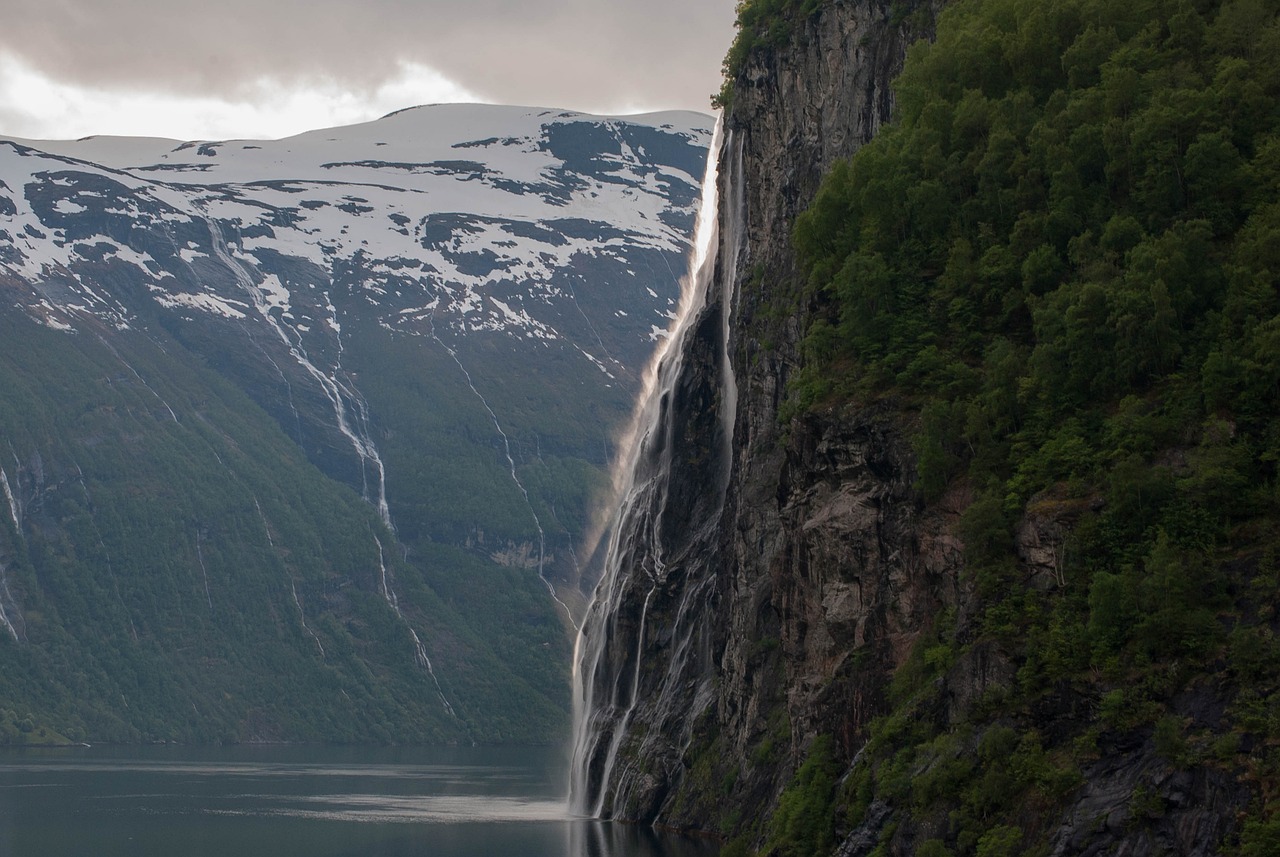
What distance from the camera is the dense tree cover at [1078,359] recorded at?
36.3 meters

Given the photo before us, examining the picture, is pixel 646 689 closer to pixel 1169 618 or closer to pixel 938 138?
pixel 938 138

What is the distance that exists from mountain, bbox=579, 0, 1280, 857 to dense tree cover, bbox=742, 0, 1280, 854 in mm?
96

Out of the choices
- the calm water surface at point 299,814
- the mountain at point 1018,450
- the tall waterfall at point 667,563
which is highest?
the mountain at point 1018,450

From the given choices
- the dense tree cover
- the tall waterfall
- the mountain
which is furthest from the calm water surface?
the dense tree cover

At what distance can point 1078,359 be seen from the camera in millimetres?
43875

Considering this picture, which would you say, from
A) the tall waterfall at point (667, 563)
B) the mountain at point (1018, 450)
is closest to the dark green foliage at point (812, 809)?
the mountain at point (1018, 450)

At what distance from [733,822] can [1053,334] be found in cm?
2580

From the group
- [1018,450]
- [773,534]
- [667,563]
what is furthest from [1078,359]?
[667,563]

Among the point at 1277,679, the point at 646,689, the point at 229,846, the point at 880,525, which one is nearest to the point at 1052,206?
the point at 880,525

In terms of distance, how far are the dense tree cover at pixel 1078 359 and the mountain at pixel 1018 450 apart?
0.10 m

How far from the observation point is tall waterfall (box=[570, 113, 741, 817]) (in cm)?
8181

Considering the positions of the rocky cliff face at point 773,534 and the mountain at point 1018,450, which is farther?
the rocky cliff face at point 773,534

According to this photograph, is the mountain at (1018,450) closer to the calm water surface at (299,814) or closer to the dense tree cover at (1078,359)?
the dense tree cover at (1078,359)

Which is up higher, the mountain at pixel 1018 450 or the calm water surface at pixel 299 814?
the mountain at pixel 1018 450
